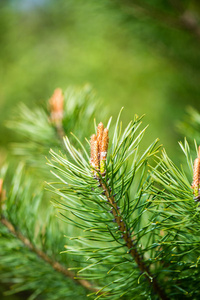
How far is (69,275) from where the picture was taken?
1.83 feet

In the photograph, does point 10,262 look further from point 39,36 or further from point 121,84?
point 39,36

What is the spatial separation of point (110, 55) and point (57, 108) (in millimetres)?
1581

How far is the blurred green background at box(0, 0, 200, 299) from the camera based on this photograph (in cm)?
98

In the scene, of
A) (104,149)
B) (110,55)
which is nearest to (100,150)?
(104,149)

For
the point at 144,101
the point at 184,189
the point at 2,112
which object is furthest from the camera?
the point at 144,101

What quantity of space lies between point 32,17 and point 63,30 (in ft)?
0.95

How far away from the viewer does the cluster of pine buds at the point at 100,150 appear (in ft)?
1.14

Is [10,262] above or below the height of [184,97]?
below

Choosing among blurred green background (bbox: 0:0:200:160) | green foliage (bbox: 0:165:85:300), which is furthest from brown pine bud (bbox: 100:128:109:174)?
blurred green background (bbox: 0:0:200:160)

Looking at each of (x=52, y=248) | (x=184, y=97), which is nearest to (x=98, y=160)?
(x=52, y=248)

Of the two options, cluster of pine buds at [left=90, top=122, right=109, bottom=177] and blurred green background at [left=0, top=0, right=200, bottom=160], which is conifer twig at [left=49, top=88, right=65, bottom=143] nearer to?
Answer: blurred green background at [left=0, top=0, right=200, bottom=160]

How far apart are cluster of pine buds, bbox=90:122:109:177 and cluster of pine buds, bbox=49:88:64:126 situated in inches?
11.8

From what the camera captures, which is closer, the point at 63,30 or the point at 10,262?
the point at 10,262

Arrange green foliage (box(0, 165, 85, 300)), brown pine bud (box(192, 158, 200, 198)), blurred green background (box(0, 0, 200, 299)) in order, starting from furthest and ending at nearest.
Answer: blurred green background (box(0, 0, 200, 299)) → green foliage (box(0, 165, 85, 300)) → brown pine bud (box(192, 158, 200, 198))
